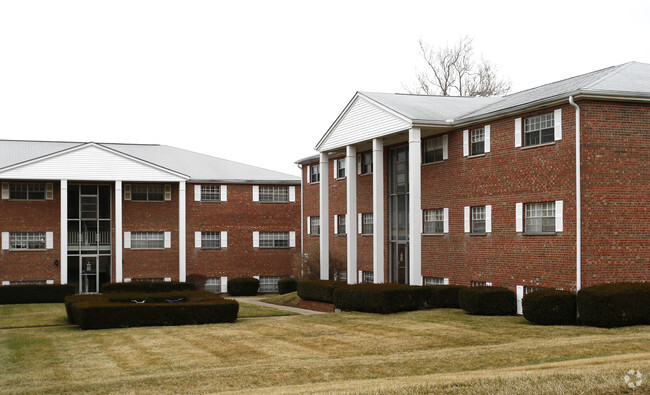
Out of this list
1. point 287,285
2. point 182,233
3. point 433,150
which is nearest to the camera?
point 433,150

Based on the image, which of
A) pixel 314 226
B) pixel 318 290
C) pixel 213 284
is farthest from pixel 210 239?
pixel 318 290

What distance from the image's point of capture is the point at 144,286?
132ft

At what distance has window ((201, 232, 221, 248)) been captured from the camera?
154 feet

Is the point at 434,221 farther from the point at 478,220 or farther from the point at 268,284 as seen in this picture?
the point at 268,284

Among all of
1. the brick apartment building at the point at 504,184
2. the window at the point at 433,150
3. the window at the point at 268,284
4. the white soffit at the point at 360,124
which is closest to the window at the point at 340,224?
the brick apartment building at the point at 504,184

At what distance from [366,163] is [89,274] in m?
18.4

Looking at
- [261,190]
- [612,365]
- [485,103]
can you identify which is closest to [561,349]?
[612,365]

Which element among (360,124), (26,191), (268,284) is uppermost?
(360,124)

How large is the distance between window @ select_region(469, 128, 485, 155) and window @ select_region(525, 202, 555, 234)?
3418 mm

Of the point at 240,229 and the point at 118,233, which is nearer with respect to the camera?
the point at 118,233

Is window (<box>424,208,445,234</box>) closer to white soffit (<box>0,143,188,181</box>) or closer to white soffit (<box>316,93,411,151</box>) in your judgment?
white soffit (<box>316,93,411,151</box>)

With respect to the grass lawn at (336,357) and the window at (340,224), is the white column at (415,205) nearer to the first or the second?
the grass lawn at (336,357)

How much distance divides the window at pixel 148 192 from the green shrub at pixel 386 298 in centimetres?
2071

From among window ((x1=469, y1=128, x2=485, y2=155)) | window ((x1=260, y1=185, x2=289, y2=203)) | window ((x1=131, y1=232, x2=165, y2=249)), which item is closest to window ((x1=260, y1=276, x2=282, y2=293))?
window ((x1=260, y1=185, x2=289, y2=203))
